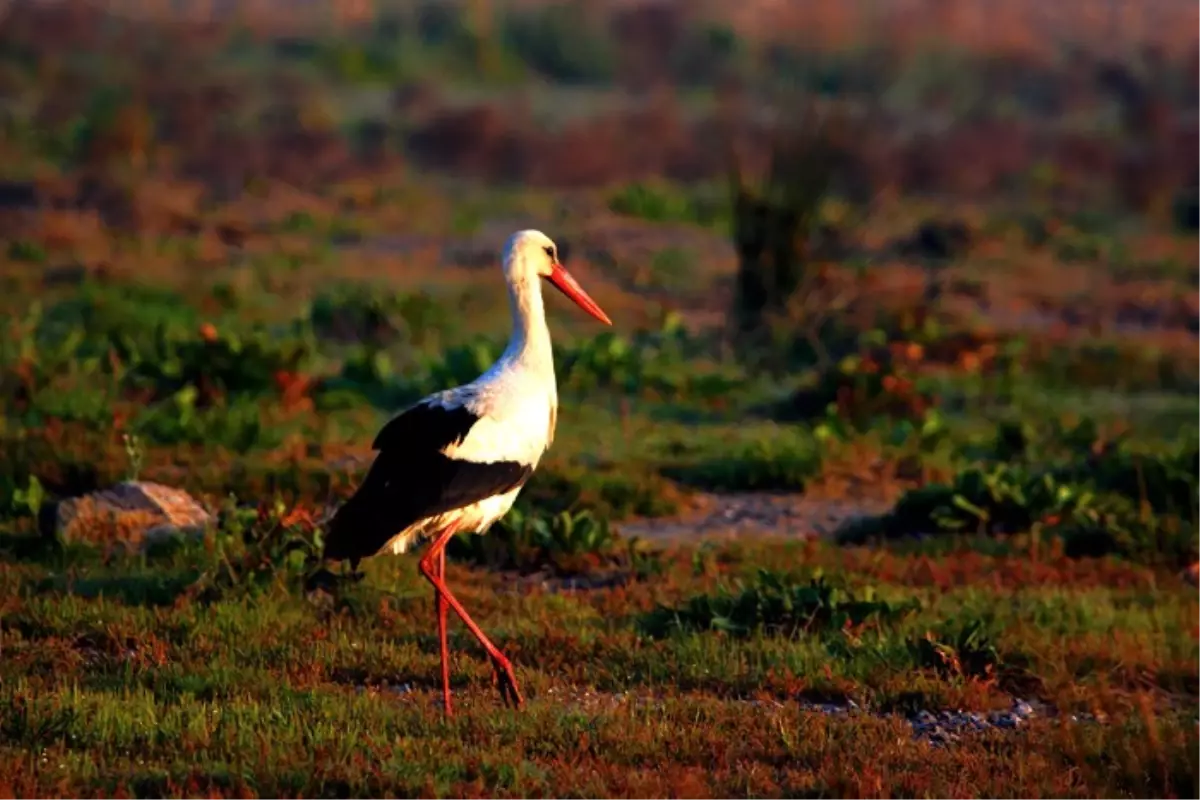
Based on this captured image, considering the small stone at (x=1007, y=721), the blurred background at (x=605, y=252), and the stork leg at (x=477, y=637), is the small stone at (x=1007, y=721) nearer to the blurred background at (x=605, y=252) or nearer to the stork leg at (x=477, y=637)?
the stork leg at (x=477, y=637)

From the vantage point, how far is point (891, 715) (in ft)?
24.2

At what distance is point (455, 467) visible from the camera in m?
7.28

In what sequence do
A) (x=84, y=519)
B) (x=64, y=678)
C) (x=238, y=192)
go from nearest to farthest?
(x=64, y=678) → (x=84, y=519) → (x=238, y=192)

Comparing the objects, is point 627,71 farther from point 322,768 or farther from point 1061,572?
point 322,768

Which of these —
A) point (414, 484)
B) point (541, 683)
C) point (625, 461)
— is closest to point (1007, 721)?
point (541, 683)

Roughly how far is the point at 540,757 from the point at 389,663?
54.6 inches

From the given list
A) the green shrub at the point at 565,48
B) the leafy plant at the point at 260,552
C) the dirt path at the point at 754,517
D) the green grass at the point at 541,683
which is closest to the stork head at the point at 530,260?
the green grass at the point at 541,683

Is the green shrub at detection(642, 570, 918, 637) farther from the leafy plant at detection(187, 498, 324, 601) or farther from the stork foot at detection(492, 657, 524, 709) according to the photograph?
the leafy plant at detection(187, 498, 324, 601)

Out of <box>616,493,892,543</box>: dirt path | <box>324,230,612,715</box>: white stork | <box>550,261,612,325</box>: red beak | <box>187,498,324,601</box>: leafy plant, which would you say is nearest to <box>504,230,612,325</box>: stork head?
<box>550,261,612,325</box>: red beak

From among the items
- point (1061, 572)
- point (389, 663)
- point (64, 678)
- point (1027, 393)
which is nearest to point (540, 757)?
point (389, 663)

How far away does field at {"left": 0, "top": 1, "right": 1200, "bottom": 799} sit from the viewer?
6.64 meters

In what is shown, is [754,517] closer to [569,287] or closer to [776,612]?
[776,612]

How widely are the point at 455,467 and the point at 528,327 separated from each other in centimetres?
75

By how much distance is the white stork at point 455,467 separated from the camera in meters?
7.25
